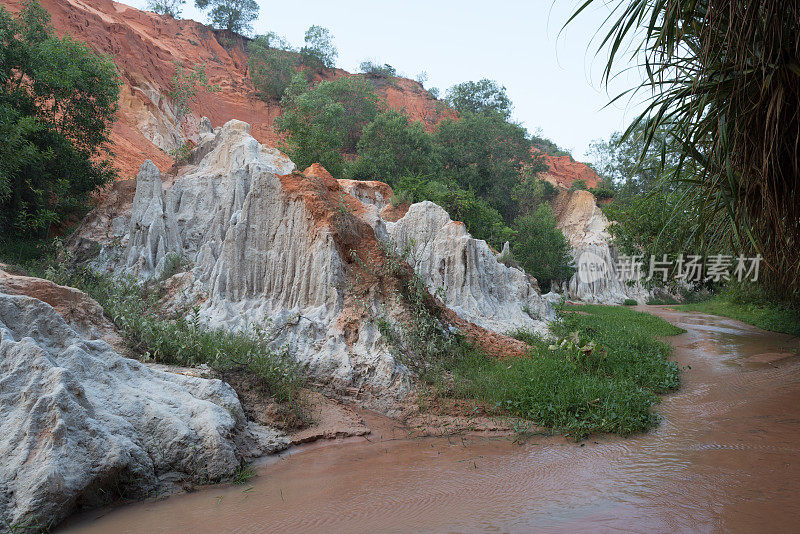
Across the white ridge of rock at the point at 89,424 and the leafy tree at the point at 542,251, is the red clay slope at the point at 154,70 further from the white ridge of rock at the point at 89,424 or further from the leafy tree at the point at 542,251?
the leafy tree at the point at 542,251

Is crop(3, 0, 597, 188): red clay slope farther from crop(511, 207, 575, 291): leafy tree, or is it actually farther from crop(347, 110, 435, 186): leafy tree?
crop(511, 207, 575, 291): leafy tree

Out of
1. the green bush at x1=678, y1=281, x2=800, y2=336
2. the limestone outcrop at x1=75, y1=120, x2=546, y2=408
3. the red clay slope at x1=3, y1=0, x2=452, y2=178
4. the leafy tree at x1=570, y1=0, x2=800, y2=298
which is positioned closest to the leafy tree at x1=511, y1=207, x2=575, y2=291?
the green bush at x1=678, y1=281, x2=800, y2=336

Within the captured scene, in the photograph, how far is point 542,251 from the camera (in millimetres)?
33594

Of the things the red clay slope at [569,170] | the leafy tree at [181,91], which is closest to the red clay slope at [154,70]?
the leafy tree at [181,91]

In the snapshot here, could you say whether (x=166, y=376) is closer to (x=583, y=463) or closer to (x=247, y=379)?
(x=247, y=379)

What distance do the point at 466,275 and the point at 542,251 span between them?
22.7 metres

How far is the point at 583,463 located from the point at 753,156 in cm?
305

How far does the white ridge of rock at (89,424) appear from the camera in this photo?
3.14m

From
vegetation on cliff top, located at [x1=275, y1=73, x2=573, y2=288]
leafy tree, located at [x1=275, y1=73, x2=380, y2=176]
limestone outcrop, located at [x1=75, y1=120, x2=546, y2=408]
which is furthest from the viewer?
vegetation on cliff top, located at [x1=275, y1=73, x2=573, y2=288]

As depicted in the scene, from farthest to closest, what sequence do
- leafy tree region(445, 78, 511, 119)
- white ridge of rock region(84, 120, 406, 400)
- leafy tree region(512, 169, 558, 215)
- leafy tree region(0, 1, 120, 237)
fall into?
leafy tree region(445, 78, 511, 119)
leafy tree region(512, 169, 558, 215)
leafy tree region(0, 1, 120, 237)
white ridge of rock region(84, 120, 406, 400)

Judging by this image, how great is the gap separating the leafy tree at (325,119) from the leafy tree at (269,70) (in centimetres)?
361

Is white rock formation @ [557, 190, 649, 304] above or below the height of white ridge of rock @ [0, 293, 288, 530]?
above

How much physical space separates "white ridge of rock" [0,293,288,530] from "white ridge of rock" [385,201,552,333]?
7.44 metres

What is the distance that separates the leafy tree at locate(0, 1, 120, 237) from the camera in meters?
11.0
